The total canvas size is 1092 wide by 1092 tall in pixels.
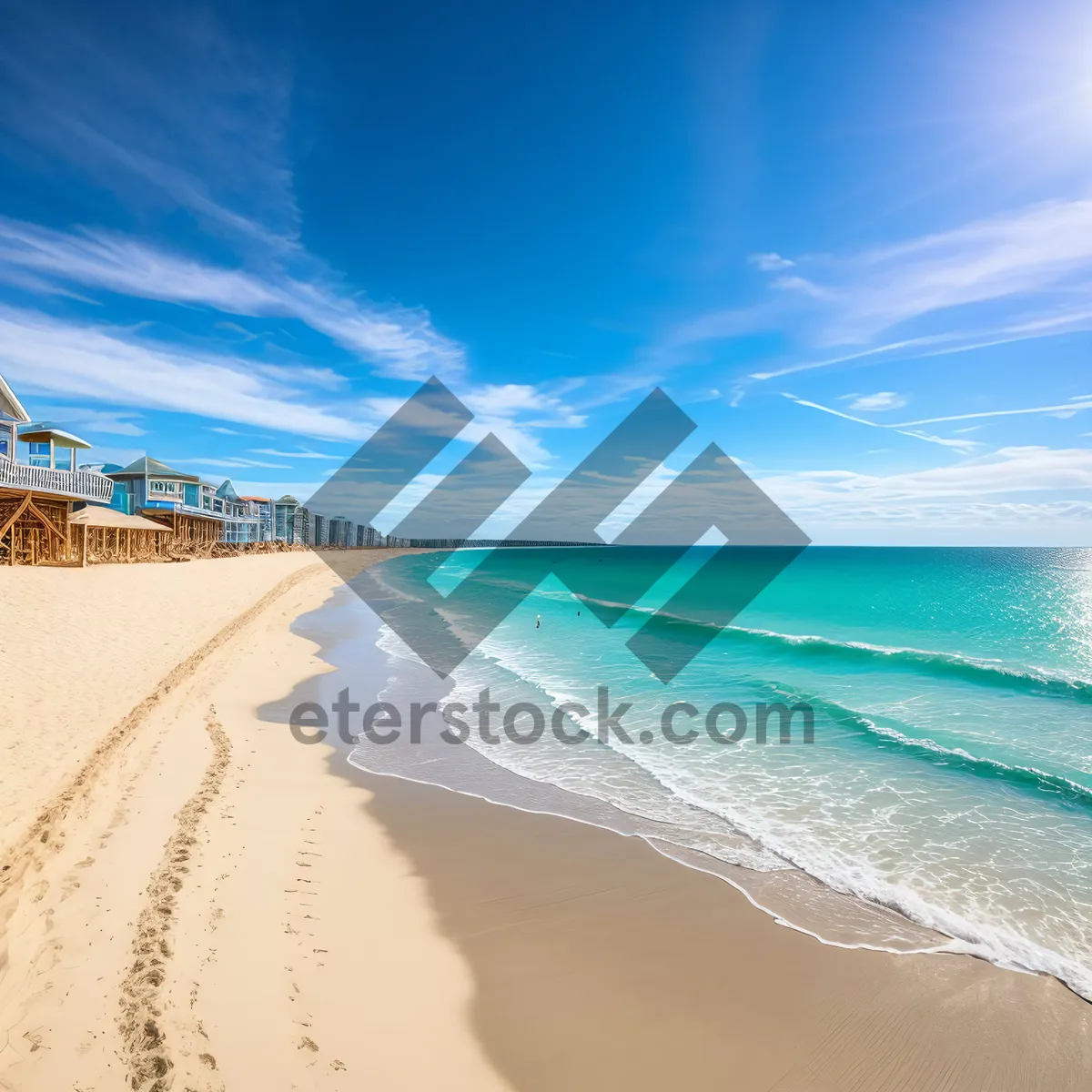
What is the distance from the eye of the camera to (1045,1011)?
15.4 feet

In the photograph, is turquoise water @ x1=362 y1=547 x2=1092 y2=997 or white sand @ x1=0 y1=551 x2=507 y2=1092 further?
turquoise water @ x1=362 y1=547 x2=1092 y2=997

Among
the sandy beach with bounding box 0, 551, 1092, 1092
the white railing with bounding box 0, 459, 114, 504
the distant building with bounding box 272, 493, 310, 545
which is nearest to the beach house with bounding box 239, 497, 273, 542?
the distant building with bounding box 272, 493, 310, 545

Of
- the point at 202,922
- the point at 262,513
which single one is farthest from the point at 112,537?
the point at 262,513

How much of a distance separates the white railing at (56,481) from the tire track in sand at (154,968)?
21.5 metres

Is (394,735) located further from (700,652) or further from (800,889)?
(700,652)

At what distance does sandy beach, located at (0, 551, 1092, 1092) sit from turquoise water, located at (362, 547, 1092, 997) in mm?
1185

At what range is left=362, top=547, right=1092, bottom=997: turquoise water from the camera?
648 cm

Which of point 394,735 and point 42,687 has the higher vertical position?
point 42,687

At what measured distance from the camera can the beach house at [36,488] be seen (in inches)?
861

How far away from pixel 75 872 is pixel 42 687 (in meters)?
6.09

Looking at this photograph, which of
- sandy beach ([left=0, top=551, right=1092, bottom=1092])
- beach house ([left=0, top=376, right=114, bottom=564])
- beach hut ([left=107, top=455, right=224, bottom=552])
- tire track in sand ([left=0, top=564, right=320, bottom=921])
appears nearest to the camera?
sandy beach ([left=0, top=551, right=1092, bottom=1092])

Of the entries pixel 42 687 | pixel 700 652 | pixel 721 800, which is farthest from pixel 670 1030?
pixel 700 652

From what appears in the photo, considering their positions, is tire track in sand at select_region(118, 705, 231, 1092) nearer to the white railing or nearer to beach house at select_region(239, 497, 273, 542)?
the white railing

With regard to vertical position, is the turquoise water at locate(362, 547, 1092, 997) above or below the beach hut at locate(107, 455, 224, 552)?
below
